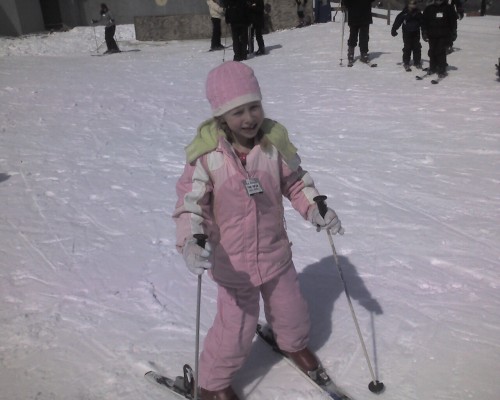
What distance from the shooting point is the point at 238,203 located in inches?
79.7

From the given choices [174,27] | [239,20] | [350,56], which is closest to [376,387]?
[350,56]

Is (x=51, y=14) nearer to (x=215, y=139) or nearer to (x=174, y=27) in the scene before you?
(x=174, y=27)

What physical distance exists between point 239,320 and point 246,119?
92cm

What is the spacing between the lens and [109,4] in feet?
76.5

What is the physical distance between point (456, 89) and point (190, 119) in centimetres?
478

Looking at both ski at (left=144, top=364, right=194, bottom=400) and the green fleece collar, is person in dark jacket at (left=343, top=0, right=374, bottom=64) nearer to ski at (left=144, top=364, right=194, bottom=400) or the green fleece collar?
the green fleece collar

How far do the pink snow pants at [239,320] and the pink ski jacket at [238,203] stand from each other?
3.4 inches

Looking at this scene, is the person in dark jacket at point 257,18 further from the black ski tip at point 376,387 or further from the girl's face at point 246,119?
the black ski tip at point 376,387

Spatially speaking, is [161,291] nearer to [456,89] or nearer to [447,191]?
[447,191]

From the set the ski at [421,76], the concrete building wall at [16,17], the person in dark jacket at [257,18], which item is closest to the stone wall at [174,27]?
the person in dark jacket at [257,18]

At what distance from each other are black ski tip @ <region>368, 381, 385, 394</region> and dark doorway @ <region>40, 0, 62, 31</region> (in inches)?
1005

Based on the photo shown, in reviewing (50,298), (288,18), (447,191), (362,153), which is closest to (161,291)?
(50,298)

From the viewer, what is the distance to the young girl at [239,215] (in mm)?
1968

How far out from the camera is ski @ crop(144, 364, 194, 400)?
7.54ft
